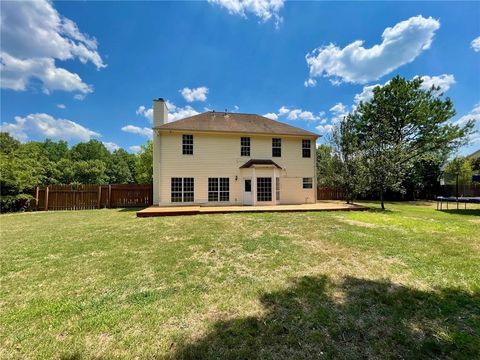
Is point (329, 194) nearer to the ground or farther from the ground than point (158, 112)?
nearer to the ground

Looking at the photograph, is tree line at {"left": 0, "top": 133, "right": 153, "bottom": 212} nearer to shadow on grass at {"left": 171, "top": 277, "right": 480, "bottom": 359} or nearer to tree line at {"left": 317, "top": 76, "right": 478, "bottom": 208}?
shadow on grass at {"left": 171, "top": 277, "right": 480, "bottom": 359}

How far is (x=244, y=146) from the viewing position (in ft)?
53.3

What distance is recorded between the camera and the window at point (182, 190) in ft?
50.1

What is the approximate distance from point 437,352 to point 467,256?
165 inches

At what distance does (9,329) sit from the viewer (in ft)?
9.07

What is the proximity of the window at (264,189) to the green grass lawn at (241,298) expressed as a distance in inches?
352

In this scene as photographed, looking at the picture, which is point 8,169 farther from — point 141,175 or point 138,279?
point 141,175

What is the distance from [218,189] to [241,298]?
1241 cm

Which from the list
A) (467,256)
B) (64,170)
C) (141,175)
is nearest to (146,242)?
(467,256)

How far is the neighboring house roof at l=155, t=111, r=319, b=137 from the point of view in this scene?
51.0 feet

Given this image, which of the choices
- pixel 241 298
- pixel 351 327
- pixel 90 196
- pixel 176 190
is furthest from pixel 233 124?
pixel 351 327

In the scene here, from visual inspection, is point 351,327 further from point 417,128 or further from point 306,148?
point 417,128

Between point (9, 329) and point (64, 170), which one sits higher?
point (64, 170)

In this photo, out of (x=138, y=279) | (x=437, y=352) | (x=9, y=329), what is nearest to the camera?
(x=437, y=352)
